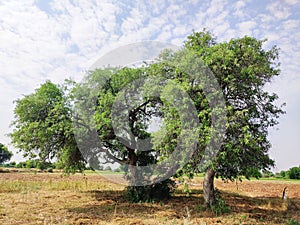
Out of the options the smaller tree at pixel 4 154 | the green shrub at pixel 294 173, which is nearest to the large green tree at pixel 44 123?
the green shrub at pixel 294 173

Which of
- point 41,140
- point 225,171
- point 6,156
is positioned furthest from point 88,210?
point 6,156

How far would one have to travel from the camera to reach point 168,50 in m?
13.5

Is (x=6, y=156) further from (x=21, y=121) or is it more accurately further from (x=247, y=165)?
(x=247, y=165)

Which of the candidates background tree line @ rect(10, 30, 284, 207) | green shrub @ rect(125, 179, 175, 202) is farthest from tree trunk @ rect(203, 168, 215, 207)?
green shrub @ rect(125, 179, 175, 202)

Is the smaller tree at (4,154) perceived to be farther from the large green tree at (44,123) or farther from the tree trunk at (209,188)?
the tree trunk at (209,188)

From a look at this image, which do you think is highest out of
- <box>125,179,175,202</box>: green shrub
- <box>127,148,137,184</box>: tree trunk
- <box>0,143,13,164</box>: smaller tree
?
<box>0,143,13,164</box>: smaller tree

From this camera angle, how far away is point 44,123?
1312cm

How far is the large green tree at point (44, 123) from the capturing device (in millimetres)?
12617

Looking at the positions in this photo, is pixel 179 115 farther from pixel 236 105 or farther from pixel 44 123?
pixel 44 123

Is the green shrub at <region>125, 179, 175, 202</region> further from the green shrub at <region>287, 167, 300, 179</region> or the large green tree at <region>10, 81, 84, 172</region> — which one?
the green shrub at <region>287, 167, 300, 179</region>

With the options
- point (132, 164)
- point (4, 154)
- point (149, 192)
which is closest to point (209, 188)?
point (149, 192)

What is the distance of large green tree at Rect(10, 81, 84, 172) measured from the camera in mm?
12617

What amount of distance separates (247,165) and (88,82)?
29.1 ft

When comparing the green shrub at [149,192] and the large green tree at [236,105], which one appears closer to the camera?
the large green tree at [236,105]
